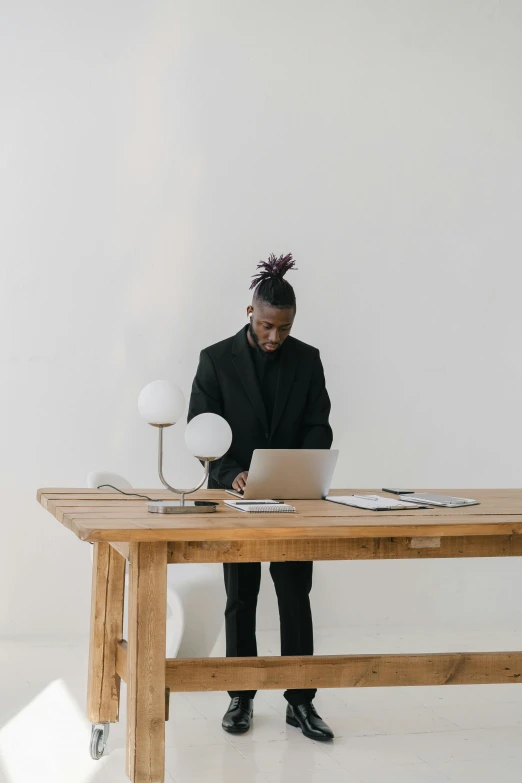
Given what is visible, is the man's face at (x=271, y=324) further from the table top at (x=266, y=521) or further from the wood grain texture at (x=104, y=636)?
the wood grain texture at (x=104, y=636)

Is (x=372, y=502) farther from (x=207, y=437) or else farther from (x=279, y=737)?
(x=279, y=737)

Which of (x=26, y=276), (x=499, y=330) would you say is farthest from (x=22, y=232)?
(x=499, y=330)

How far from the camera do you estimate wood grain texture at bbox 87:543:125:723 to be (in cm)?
250

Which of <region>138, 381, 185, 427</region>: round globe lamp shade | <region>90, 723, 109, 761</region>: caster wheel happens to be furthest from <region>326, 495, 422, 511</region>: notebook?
<region>90, 723, 109, 761</region>: caster wheel

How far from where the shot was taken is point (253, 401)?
292cm

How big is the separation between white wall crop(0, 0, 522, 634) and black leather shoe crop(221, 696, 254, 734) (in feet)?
4.25

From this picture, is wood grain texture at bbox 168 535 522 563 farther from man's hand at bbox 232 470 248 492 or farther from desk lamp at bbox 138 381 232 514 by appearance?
man's hand at bbox 232 470 248 492

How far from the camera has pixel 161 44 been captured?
4.01m

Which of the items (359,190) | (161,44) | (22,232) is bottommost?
(22,232)

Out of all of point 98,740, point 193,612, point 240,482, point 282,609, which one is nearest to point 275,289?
point 240,482

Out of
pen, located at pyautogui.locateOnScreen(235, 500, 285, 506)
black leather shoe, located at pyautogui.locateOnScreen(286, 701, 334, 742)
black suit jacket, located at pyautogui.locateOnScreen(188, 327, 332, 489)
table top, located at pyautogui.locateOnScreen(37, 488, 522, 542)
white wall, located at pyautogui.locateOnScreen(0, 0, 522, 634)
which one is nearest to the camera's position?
table top, located at pyautogui.locateOnScreen(37, 488, 522, 542)

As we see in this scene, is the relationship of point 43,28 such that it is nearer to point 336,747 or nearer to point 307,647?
point 307,647

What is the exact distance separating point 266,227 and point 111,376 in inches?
38.7

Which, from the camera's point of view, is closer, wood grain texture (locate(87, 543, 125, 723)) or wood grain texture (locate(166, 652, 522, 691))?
wood grain texture (locate(166, 652, 522, 691))
